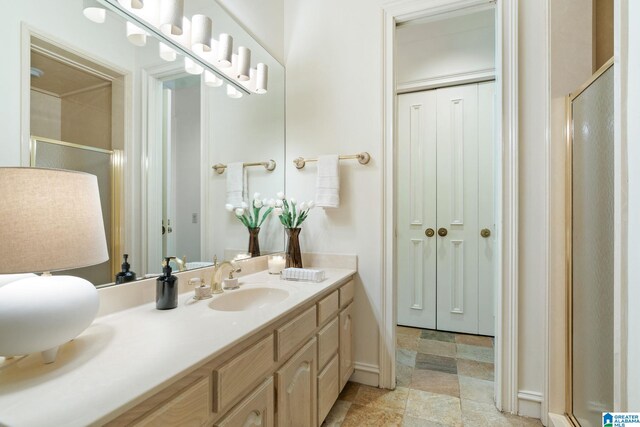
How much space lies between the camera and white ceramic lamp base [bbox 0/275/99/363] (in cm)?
59

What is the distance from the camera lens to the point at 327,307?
4.81 feet

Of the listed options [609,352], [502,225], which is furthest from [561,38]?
[609,352]

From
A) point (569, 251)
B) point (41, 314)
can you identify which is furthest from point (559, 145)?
point (41, 314)

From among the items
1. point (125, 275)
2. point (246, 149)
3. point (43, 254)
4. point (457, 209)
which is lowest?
point (125, 275)

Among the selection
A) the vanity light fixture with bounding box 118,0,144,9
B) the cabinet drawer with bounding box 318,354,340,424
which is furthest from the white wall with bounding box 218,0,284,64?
the cabinet drawer with bounding box 318,354,340,424

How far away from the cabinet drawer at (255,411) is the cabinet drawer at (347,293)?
2.40 ft

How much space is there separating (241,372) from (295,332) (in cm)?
33

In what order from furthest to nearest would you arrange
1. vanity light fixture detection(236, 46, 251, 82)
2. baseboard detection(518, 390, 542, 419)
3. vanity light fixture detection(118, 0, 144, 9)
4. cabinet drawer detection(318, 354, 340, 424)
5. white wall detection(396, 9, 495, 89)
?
white wall detection(396, 9, 495, 89)
vanity light fixture detection(236, 46, 251, 82)
baseboard detection(518, 390, 542, 419)
cabinet drawer detection(318, 354, 340, 424)
vanity light fixture detection(118, 0, 144, 9)

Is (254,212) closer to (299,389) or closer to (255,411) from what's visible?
(299,389)

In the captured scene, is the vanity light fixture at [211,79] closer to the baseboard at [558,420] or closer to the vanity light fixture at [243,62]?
the vanity light fixture at [243,62]

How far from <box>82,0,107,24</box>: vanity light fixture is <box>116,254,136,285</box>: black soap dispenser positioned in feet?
2.71

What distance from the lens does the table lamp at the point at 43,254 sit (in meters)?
0.59

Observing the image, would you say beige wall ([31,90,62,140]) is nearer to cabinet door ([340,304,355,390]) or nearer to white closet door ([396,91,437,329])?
cabinet door ([340,304,355,390])

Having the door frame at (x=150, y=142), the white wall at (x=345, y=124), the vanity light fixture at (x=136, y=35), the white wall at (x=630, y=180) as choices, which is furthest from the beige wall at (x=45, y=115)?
the white wall at (x=630, y=180)
